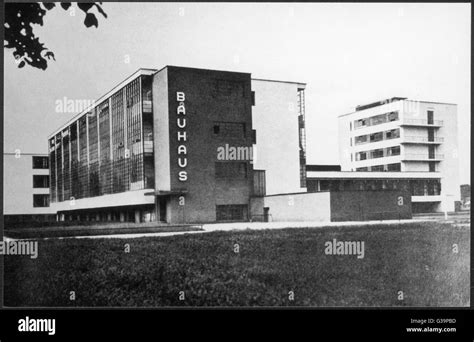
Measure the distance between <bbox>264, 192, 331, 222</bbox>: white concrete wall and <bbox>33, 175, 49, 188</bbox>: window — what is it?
4.51m

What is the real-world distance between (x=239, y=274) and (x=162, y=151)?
3.20 m

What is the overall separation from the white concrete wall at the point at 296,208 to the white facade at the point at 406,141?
1.13 m

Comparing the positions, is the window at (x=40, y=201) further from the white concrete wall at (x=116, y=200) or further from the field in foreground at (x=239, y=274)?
the field in foreground at (x=239, y=274)

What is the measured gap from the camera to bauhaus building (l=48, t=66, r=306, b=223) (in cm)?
981

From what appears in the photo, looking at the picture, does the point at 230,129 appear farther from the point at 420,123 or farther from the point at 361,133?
the point at 420,123

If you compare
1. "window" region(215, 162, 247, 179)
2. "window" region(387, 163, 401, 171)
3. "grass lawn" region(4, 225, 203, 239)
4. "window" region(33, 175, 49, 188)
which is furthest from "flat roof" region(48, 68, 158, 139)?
"window" region(387, 163, 401, 171)

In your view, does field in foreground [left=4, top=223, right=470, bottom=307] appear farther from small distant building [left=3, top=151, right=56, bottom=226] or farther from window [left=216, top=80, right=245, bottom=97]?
window [left=216, top=80, right=245, bottom=97]

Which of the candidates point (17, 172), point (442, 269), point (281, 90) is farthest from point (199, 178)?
point (442, 269)

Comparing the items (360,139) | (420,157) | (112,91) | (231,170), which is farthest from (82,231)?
(420,157)

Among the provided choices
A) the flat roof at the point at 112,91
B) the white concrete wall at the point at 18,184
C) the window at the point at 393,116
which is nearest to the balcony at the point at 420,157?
the window at the point at 393,116
